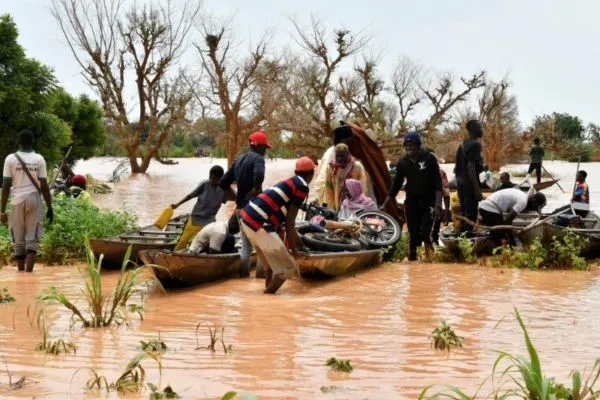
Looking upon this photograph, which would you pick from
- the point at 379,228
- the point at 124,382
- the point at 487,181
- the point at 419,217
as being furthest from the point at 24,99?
the point at 124,382

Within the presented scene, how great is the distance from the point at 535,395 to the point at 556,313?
4.07 m

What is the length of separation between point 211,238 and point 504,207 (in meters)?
4.13

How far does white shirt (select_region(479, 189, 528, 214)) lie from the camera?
12.2 metres

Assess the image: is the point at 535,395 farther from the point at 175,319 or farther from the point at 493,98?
the point at 493,98

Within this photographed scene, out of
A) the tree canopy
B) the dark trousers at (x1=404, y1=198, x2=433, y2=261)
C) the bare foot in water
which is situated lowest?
the bare foot in water

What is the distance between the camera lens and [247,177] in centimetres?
1006

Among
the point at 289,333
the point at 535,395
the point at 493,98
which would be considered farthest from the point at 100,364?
the point at 493,98

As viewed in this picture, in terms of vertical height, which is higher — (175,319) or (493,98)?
(493,98)

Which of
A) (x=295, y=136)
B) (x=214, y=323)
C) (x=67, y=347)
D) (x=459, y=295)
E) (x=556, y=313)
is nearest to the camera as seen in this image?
(x=67, y=347)

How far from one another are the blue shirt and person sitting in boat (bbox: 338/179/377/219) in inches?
113

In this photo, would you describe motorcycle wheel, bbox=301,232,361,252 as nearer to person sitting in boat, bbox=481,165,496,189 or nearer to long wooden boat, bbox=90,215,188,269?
long wooden boat, bbox=90,215,188,269

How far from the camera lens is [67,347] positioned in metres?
6.16

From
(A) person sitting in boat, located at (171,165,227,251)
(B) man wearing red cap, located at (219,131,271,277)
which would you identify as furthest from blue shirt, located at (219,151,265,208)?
A: (A) person sitting in boat, located at (171,165,227,251)

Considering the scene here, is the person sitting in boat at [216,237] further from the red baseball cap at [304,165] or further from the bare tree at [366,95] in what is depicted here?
the bare tree at [366,95]
